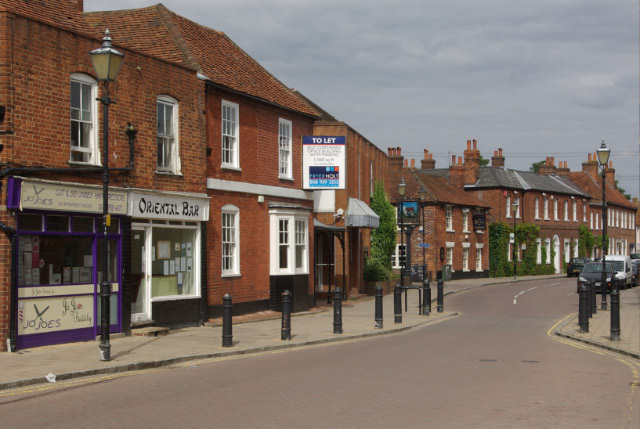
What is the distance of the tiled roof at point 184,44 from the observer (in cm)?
2112

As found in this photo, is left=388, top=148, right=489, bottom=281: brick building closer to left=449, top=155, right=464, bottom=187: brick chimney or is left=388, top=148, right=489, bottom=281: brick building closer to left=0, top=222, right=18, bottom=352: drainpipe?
left=449, top=155, right=464, bottom=187: brick chimney

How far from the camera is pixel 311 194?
26516 millimetres

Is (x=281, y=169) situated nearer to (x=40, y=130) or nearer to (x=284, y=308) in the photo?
(x=284, y=308)

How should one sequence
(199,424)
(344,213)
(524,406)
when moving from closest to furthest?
1. (199,424)
2. (524,406)
3. (344,213)

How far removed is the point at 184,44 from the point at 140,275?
7.13 metres

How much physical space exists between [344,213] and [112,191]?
14990mm

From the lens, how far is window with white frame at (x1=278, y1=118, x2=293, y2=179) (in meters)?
24.8

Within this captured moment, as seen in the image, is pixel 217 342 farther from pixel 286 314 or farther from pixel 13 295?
pixel 13 295

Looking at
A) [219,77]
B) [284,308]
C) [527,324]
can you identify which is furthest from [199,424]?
[527,324]

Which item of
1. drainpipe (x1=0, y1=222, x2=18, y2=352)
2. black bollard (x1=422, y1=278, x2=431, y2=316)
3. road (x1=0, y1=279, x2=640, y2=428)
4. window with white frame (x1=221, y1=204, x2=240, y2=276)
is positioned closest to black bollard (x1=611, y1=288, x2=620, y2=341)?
road (x1=0, y1=279, x2=640, y2=428)

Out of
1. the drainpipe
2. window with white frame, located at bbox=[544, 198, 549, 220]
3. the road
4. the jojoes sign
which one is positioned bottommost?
the road

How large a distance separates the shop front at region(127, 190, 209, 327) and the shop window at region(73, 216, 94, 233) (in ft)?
3.98

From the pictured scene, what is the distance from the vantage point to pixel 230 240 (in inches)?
869

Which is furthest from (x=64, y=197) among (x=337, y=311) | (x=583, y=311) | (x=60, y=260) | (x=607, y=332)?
(x=607, y=332)
